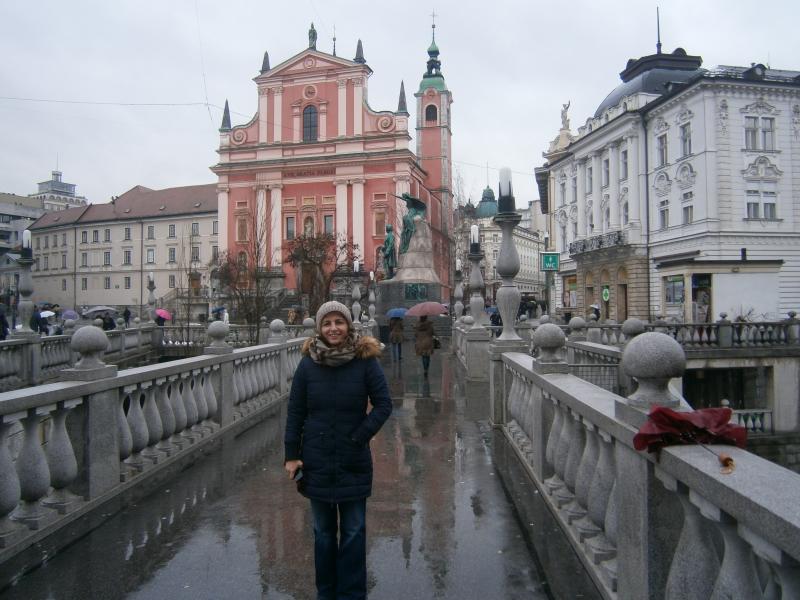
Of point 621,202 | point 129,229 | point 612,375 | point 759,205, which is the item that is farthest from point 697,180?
point 129,229

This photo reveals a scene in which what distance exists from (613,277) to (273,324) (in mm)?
39994

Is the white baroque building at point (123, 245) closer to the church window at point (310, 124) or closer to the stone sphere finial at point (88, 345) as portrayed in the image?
the church window at point (310, 124)

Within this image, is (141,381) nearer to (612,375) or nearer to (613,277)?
(612,375)

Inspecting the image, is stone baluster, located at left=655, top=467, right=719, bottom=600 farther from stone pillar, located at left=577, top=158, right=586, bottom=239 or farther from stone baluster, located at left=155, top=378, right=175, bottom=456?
stone pillar, located at left=577, top=158, right=586, bottom=239

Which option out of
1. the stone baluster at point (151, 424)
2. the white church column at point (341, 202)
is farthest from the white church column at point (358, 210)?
the stone baluster at point (151, 424)

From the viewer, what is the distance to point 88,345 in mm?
5445

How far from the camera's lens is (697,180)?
38.6 m

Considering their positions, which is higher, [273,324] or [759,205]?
[759,205]

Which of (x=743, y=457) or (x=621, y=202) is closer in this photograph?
(x=743, y=457)

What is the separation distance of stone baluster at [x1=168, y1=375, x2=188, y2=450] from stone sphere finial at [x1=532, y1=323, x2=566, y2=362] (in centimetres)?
398

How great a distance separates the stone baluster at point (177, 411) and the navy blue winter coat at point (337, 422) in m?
3.78

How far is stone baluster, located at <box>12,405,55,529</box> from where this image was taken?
14.7 feet

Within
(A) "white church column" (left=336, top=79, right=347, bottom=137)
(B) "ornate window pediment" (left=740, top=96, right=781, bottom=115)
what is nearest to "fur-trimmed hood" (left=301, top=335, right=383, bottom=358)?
(B) "ornate window pediment" (left=740, top=96, right=781, bottom=115)

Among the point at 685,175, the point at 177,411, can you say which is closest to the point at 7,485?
the point at 177,411
